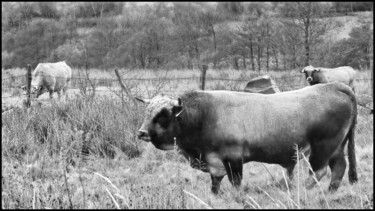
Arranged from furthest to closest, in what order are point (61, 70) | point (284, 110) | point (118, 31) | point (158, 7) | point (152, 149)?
point (158, 7), point (118, 31), point (61, 70), point (152, 149), point (284, 110)


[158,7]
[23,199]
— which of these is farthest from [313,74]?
[158,7]

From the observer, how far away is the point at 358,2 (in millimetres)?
33438

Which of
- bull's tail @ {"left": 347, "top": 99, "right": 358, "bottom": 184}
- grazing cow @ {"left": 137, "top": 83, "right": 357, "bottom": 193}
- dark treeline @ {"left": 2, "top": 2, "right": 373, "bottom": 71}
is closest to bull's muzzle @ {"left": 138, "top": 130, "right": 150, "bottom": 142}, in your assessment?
grazing cow @ {"left": 137, "top": 83, "right": 357, "bottom": 193}

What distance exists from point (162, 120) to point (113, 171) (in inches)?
61.8

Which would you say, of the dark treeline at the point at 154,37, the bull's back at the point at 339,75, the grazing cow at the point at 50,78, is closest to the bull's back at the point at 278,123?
the grazing cow at the point at 50,78

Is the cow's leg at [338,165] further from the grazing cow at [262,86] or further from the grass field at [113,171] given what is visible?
the grazing cow at [262,86]

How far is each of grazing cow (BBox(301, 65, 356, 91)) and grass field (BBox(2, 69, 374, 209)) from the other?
576 cm

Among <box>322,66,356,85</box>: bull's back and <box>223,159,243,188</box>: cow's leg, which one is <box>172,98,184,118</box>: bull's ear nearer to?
<box>223,159,243,188</box>: cow's leg

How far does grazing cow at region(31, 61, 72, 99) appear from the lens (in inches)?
575

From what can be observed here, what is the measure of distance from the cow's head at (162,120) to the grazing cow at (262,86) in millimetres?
5390

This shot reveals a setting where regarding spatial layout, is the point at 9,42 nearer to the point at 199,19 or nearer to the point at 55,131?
the point at 199,19

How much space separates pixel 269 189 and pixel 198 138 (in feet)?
3.15

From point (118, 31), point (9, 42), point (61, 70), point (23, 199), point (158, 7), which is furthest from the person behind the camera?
point (158, 7)

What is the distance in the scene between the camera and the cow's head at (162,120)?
4699mm
